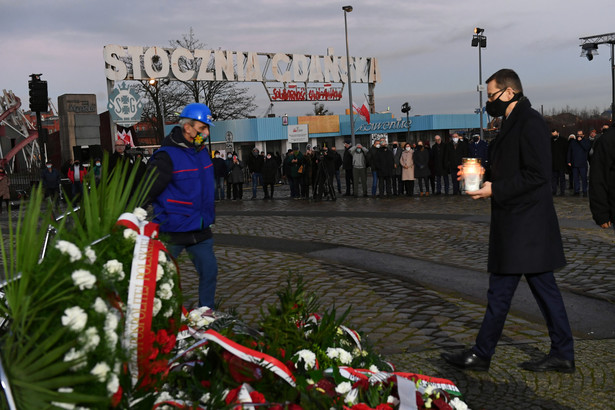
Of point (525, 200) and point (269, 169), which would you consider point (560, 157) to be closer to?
point (269, 169)

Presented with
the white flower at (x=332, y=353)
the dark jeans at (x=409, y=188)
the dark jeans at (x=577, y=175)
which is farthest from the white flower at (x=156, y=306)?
the dark jeans at (x=409, y=188)

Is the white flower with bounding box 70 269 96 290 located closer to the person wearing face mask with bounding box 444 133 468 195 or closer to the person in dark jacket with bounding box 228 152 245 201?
the person wearing face mask with bounding box 444 133 468 195

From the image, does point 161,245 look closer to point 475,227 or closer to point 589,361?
point 589,361

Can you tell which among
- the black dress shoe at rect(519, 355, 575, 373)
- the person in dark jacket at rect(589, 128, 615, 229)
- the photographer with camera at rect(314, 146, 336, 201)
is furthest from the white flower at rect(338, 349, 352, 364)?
the photographer with camera at rect(314, 146, 336, 201)

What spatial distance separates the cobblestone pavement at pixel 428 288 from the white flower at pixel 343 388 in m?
0.58

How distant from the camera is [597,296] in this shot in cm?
615

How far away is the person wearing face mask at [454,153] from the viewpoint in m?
19.9

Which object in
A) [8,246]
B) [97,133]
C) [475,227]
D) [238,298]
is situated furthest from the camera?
[97,133]

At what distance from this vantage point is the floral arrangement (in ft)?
4.87

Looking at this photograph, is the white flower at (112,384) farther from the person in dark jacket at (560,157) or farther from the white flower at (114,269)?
the person in dark jacket at (560,157)

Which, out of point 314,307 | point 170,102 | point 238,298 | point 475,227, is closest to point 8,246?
point 314,307

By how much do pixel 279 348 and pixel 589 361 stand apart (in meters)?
2.94

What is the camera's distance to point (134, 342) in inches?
67.6

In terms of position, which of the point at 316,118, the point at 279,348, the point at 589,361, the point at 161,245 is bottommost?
the point at 589,361
